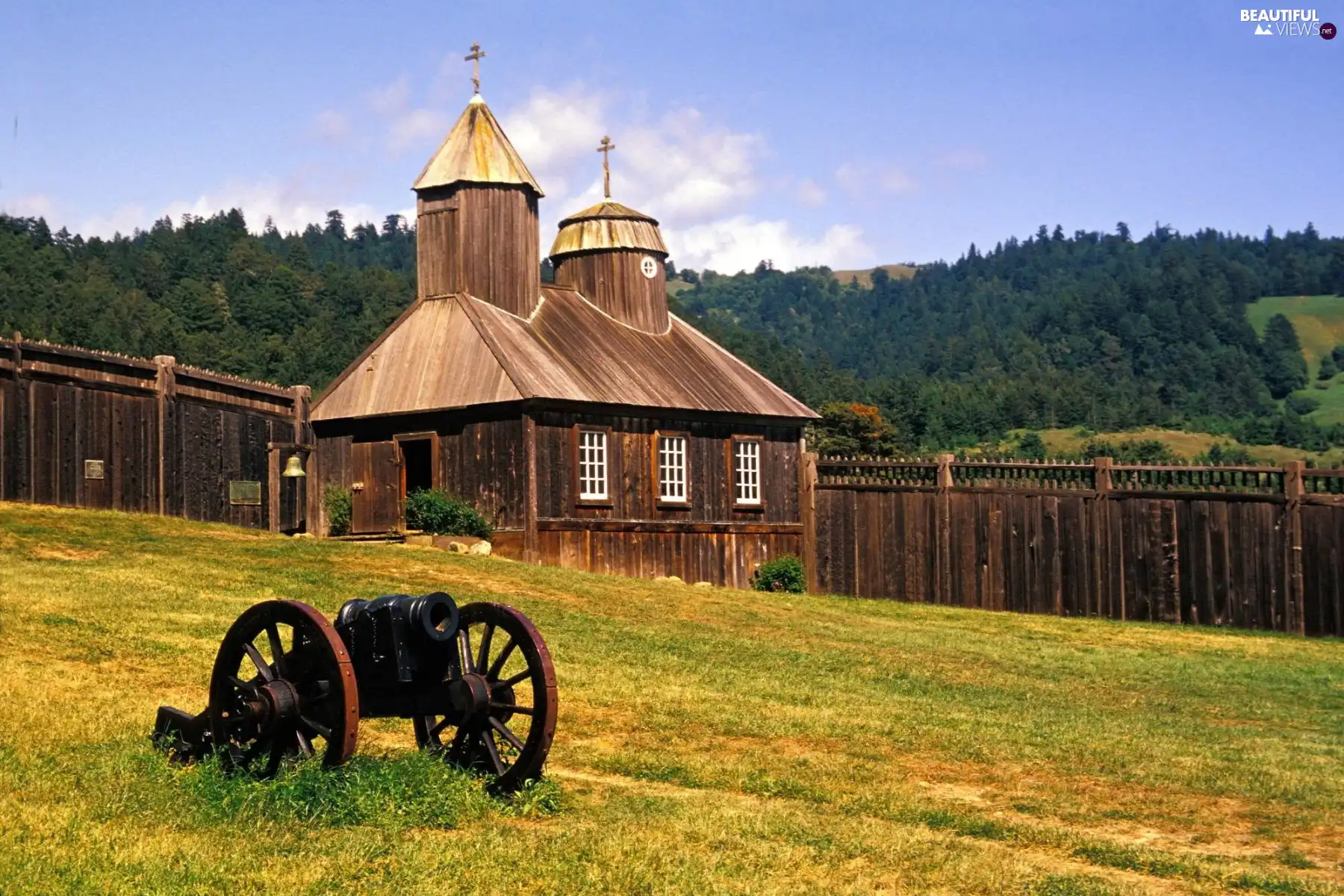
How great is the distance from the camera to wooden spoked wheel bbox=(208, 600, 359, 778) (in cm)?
975

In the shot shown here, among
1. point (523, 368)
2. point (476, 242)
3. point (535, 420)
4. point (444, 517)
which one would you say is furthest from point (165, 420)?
point (476, 242)

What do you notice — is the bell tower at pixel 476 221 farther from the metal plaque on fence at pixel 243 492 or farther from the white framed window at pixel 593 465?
the metal plaque on fence at pixel 243 492

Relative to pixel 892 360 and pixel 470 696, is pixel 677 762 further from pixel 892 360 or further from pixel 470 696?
pixel 892 360

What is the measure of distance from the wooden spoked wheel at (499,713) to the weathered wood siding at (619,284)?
86.9 feet

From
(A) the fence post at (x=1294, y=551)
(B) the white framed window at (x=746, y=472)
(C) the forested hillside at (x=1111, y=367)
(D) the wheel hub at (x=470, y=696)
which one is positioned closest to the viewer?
(D) the wheel hub at (x=470, y=696)

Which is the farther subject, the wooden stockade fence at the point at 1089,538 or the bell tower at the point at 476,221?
the bell tower at the point at 476,221

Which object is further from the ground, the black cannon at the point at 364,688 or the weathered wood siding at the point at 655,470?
the weathered wood siding at the point at 655,470

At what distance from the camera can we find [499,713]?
10.6 meters

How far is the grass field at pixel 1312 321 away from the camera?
151 meters

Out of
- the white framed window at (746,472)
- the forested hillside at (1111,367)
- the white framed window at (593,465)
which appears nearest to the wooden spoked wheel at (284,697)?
the white framed window at (593,465)

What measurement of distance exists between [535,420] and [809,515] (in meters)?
7.17

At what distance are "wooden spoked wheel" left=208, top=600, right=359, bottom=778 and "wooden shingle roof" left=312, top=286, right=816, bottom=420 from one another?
62.3ft

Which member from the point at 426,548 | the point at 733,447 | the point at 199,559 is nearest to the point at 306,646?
the point at 199,559

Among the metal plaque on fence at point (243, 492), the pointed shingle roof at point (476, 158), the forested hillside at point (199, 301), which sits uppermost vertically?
the forested hillside at point (199, 301)
